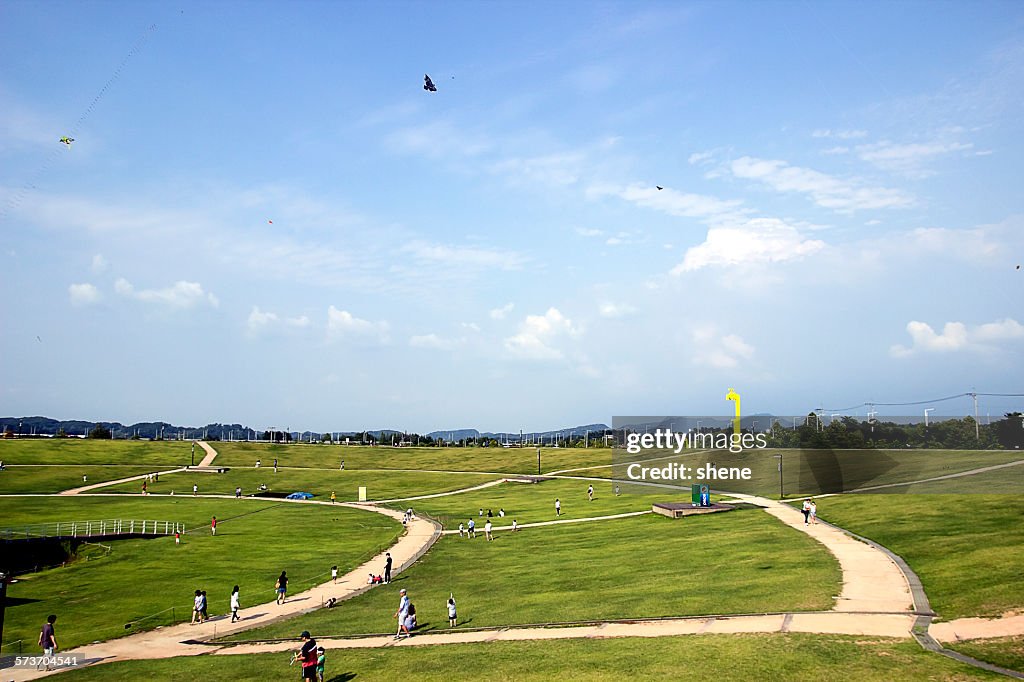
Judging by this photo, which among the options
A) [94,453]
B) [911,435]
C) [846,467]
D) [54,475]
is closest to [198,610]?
[846,467]

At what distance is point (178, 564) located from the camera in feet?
162

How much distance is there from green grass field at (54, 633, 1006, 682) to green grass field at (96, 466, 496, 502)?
6661cm

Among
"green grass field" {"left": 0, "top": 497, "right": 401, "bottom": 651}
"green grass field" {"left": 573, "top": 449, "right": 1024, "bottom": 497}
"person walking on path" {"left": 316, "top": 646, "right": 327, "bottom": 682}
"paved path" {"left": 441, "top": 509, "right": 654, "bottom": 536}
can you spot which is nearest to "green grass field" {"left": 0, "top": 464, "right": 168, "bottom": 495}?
"green grass field" {"left": 0, "top": 497, "right": 401, "bottom": 651}

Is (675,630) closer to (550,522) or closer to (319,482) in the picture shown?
(550,522)

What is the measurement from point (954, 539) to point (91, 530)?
6330cm

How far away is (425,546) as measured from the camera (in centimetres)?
5603

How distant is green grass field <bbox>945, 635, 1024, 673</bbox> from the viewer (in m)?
22.1

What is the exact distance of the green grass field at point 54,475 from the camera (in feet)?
318

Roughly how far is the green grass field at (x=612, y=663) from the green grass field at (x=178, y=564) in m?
10.4

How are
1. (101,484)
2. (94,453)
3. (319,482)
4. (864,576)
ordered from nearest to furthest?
(864,576), (101,484), (319,482), (94,453)

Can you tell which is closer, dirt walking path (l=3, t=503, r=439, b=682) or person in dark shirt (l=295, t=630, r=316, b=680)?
person in dark shirt (l=295, t=630, r=316, b=680)

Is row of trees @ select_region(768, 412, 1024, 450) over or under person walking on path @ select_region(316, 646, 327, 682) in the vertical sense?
over

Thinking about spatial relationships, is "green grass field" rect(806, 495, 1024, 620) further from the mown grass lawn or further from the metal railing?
the mown grass lawn

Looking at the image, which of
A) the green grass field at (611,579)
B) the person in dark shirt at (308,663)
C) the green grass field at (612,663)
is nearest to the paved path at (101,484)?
the green grass field at (611,579)
